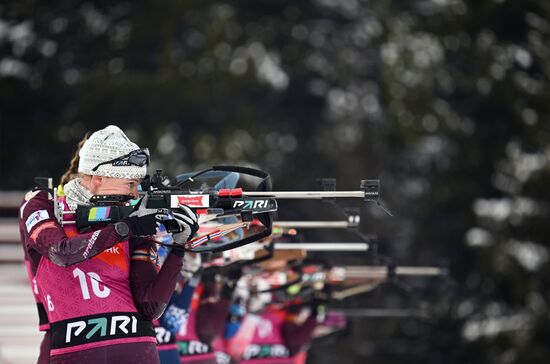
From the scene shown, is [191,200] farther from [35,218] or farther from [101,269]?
[35,218]

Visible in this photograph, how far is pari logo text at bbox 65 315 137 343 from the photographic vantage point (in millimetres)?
5816

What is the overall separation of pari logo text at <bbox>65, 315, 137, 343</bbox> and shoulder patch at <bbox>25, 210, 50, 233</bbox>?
45 centimetres

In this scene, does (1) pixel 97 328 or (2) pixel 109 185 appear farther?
(2) pixel 109 185

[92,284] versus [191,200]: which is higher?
[191,200]

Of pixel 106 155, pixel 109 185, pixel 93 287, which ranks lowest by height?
pixel 93 287

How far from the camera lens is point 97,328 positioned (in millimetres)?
5828

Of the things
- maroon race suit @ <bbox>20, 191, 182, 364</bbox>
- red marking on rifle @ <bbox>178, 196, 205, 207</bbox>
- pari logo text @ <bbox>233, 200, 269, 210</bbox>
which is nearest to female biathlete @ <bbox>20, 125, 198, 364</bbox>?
maroon race suit @ <bbox>20, 191, 182, 364</bbox>

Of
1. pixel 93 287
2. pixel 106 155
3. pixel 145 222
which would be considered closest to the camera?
pixel 145 222

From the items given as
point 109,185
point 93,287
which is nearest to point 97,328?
point 93,287

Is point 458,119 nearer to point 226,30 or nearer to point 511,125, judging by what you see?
point 511,125

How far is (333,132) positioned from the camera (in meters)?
27.8

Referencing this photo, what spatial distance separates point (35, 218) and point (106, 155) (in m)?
0.42

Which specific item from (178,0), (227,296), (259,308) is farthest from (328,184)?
(178,0)

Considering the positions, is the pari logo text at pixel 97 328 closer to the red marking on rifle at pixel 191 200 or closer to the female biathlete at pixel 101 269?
the female biathlete at pixel 101 269
